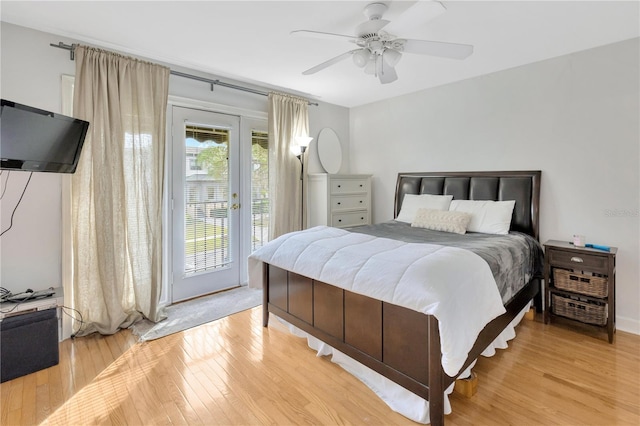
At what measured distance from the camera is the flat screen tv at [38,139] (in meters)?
1.94

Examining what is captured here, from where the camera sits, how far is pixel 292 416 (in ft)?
5.65

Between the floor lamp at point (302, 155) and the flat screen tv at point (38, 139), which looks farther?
the floor lamp at point (302, 155)

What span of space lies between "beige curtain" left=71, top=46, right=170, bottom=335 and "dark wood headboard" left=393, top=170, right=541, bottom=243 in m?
3.02

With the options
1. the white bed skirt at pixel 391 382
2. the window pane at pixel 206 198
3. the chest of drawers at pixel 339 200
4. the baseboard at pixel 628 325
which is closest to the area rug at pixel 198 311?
the window pane at pixel 206 198

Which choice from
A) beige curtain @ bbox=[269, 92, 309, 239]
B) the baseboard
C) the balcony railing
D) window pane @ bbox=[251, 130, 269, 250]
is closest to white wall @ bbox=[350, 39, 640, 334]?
the baseboard

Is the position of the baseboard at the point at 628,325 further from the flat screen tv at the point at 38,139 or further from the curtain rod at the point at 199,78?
the flat screen tv at the point at 38,139

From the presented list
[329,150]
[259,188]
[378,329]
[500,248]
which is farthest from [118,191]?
[500,248]

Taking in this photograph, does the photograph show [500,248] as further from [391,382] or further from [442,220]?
[391,382]

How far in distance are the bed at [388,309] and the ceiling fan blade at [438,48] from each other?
1303 mm

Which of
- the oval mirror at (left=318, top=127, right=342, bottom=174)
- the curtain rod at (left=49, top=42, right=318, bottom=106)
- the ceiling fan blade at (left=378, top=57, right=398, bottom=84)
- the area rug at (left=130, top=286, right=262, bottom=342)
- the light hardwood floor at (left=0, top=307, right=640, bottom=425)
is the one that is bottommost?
the light hardwood floor at (left=0, top=307, right=640, bottom=425)

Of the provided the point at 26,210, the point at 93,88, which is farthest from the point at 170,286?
the point at 93,88

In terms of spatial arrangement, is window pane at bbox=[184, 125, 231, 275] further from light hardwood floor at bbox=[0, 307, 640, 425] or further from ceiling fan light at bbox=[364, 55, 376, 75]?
ceiling fan light at bbox=[364, 55, 376, 75]

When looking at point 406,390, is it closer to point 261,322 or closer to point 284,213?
point 261,322

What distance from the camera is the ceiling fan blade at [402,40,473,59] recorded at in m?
2.06
